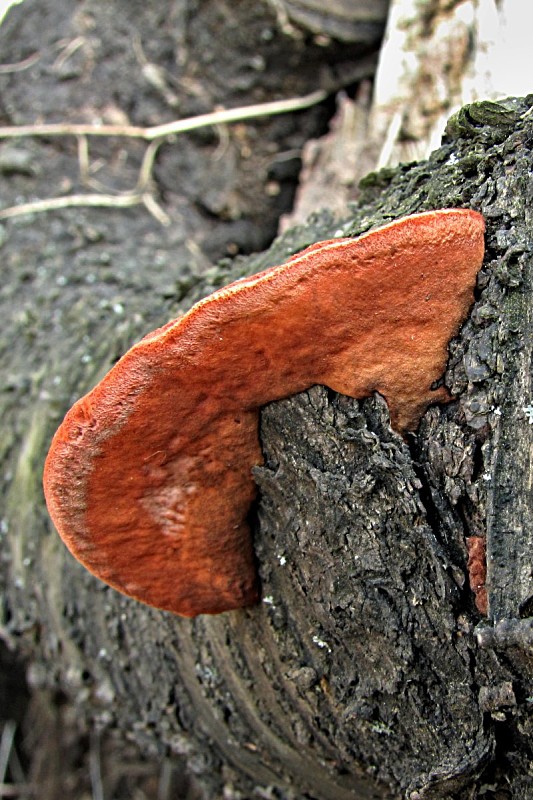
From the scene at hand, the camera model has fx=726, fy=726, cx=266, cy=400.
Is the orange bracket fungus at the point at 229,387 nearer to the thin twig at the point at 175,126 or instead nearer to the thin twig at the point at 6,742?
the thin twig at the point at 175,126

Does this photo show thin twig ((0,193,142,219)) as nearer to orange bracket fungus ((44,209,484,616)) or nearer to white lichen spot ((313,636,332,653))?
orange bracket fungus ((44,209,484,616))

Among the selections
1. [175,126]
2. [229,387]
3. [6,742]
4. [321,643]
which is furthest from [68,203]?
[6,742]

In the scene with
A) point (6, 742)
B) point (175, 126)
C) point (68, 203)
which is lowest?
point (6, 742)

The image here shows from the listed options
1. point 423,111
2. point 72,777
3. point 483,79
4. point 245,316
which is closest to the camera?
point 245,316

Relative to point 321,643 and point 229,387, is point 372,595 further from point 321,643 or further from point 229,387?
point 229,387

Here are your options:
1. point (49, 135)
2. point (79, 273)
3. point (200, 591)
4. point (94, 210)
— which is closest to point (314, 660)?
point (200, 591)

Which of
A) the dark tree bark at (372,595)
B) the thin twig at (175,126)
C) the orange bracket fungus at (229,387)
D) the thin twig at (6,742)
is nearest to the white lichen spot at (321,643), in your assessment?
the dark tree bark at (372,595)

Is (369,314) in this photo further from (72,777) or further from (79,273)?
(72,777)
